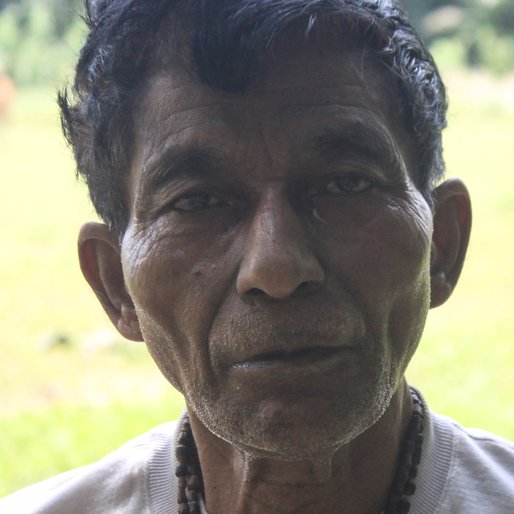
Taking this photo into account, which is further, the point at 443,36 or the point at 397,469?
the point at 443,36

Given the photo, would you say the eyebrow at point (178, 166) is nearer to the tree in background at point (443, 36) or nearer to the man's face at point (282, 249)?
the man's face at point (282, 249)

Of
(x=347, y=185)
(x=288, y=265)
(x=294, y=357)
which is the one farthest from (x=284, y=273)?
(x=347, y=185)

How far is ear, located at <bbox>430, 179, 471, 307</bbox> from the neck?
206mm

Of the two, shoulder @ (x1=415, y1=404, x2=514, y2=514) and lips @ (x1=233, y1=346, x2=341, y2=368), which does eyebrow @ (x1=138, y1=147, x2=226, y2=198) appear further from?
shoulder @ (x1=415, y1=404, x2=514, y2=514)

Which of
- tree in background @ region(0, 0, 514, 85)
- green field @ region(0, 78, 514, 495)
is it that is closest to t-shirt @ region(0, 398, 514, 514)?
green field @ region(0, 78, 514, 495)

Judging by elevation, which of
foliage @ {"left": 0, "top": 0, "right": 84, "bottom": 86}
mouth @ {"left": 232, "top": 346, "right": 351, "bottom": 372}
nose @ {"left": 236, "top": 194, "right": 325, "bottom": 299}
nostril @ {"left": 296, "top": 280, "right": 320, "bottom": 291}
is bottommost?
mouth @ {"left": 232, "top": 346, "right": 351, "bottom": 372}

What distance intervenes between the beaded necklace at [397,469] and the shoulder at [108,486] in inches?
1.9

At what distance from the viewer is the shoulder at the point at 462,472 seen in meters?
1.50

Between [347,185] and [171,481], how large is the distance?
65cm

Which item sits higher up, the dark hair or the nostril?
the dark hair

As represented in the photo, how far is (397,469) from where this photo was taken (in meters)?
1.55

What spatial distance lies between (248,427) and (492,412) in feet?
8.42

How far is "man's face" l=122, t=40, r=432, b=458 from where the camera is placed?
128 centimetres

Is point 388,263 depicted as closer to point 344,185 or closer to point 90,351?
point 344,185
